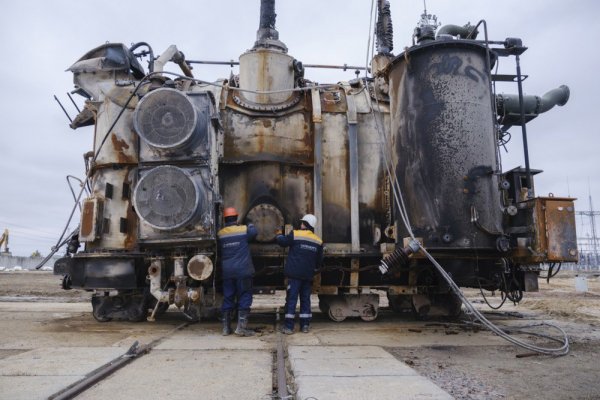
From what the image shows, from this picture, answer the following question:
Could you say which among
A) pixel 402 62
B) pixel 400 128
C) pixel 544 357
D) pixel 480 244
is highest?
pixel 402 62

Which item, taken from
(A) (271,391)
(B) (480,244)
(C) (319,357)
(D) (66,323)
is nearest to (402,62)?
(B) (480,244)

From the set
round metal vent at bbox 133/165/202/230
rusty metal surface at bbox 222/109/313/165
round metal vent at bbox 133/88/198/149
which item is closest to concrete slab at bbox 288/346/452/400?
round metal vent at bbox 133/165/202/230

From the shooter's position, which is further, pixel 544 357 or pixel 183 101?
pixel 183 101

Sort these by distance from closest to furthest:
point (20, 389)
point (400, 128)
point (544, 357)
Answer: point (20, 389) < point (544, 357) < point (400, 128)

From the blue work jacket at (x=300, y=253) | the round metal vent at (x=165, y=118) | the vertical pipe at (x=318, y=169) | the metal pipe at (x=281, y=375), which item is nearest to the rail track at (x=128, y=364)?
the metal pipe at (x=281, y=375)

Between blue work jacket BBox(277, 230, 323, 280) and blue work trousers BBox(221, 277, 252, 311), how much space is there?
515mm

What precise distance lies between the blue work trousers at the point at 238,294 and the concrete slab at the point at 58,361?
162 centimetres

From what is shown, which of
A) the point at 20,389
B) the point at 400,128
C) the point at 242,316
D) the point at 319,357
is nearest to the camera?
the point at 20,389

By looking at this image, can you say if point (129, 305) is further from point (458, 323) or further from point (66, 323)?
point (458, 323)

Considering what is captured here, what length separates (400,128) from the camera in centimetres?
612

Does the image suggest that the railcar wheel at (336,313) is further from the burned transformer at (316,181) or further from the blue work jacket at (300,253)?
the blue work jacket at (300,253)

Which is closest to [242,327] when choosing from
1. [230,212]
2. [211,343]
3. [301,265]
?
[211,343]

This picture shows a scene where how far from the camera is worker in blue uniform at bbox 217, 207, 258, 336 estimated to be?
560 centimetres

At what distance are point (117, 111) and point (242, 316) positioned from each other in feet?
10.9
